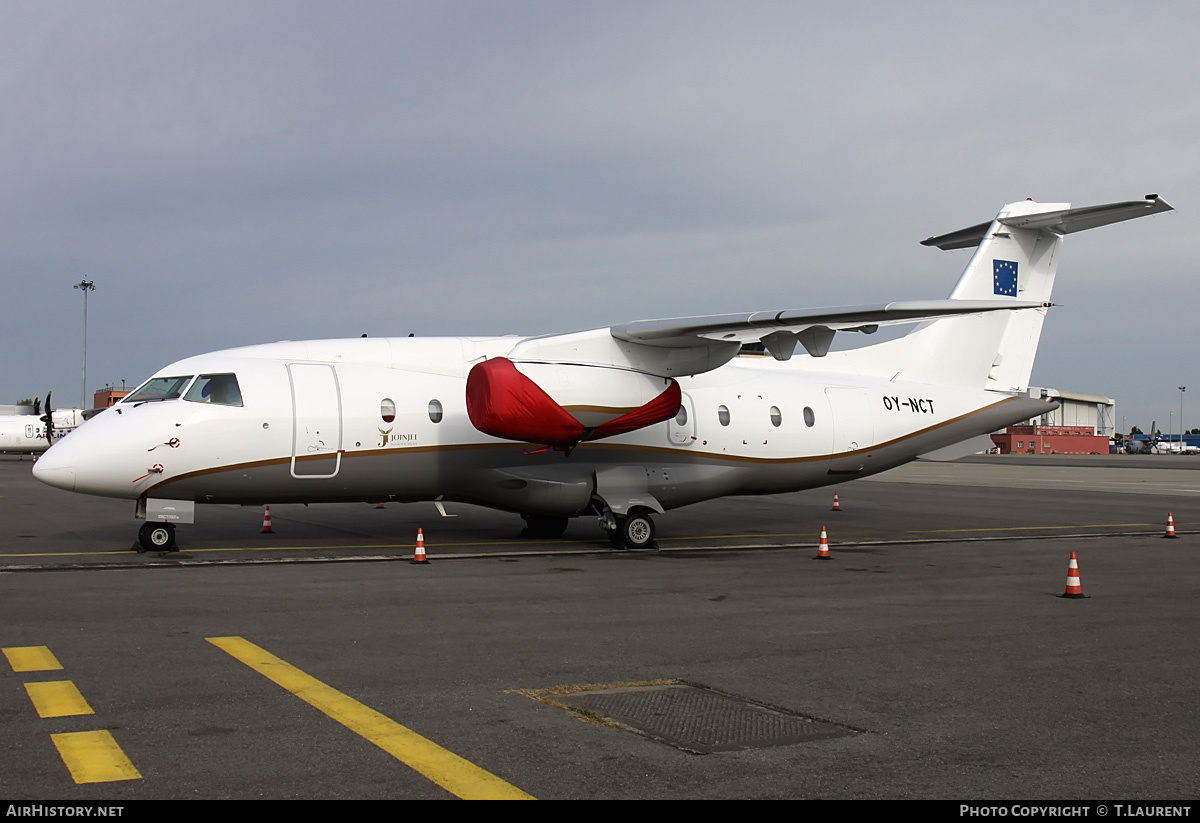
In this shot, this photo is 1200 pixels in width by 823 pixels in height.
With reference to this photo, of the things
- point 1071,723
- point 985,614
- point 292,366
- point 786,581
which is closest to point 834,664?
point 1071,723

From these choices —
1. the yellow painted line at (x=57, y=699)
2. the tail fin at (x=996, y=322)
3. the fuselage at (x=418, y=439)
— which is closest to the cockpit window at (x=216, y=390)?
the fuselage at (x=418, y=439)

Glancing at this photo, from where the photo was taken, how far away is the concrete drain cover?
234 inches

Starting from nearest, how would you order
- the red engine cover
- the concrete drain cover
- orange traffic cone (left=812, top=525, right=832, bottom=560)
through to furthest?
1. the concrete drain cover
2. the red engine cover
3. orange traffic cone (left=812, top=525, right=832, bottom=560)

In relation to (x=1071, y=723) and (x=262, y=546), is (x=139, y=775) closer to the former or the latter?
(x=1071, y=723)

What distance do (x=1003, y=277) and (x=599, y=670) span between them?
1611cm

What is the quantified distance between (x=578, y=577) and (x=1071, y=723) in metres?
7.56

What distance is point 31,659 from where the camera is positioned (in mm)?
7805

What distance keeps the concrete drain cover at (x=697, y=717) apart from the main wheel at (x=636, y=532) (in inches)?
363

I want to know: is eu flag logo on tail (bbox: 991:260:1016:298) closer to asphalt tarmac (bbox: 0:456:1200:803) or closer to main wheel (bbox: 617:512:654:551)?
asphalt tarmac (bbox: 0:456:1200:803)

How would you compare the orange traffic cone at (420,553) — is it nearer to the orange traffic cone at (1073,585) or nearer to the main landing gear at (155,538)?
the main landing gear at (155,538)

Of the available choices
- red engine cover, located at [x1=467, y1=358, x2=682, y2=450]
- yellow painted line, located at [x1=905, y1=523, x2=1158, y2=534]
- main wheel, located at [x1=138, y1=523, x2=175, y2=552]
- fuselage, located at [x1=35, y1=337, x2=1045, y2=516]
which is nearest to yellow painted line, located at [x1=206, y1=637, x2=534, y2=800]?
red engine cover, located at [x1=467, y1=358, x2=682, y2=450]

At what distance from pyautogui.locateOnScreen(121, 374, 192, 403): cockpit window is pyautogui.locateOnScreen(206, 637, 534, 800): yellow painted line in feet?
26.6

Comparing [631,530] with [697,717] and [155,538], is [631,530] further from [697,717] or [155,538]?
[697,717]

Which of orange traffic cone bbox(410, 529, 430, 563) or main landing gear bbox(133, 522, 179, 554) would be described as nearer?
orange traffic cone bbox(410, 529, 430, 563)
